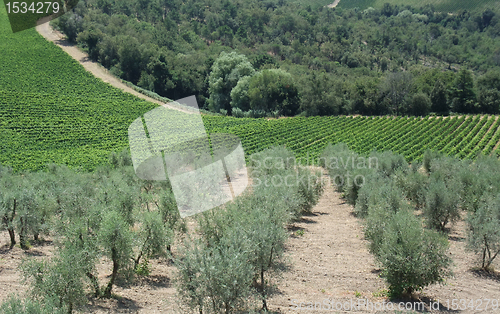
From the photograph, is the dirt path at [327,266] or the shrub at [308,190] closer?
the dirt path at [327,266]

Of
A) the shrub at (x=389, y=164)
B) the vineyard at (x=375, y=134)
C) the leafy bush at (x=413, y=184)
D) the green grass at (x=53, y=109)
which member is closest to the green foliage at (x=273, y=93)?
the vineyard at (x=375, y=134)

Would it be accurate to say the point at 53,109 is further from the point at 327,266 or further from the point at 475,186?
the point at 475,186

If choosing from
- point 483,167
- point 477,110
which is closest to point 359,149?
point 483,167

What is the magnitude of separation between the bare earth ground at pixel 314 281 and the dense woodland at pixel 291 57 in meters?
49.4

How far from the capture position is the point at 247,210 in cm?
1789

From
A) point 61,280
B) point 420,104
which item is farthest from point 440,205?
point 420,104

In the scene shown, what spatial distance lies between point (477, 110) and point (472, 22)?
153 meters

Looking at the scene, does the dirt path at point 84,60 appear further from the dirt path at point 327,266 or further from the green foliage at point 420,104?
the dirt path at point 327,266

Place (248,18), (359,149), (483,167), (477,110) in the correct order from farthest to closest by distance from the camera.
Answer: (248,18) → (477,110) → (359,149) → (483,167)

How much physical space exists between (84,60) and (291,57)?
67093 millimetres

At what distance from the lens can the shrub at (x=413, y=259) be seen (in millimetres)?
13555

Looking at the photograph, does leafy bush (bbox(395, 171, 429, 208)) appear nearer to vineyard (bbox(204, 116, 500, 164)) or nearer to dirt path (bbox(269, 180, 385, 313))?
dirt path (bbox(269, 180, 385, 313))

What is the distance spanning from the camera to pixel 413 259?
13531 millimetres

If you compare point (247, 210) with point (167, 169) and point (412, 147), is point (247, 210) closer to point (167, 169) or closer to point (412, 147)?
point (167, 169)
